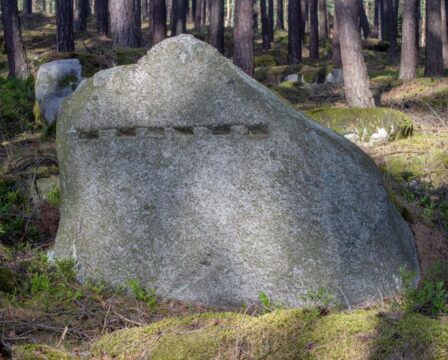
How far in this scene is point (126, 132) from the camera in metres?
4.36

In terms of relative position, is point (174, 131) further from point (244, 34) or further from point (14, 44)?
point (14, 44)

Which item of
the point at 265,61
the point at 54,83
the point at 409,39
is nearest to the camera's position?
the point at 54,83

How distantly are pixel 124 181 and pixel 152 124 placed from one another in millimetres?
500

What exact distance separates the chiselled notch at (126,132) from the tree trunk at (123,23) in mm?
9770

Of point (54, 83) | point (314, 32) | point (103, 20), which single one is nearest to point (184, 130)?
point (54, 83)

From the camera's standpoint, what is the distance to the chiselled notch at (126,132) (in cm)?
434

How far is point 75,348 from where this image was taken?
3.02 metres

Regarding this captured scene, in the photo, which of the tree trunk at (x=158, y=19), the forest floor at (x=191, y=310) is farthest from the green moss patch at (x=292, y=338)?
the tree trunk at (x=158, y=19)

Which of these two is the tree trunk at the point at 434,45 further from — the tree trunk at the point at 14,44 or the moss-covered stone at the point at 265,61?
the tree trunk at the point at 14,44

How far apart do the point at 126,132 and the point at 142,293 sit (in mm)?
1255

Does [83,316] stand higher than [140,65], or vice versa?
[140,65]

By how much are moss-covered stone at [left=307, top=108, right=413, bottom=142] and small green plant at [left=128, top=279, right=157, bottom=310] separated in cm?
465

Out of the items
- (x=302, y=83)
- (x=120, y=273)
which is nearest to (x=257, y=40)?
(x=302, y=83)

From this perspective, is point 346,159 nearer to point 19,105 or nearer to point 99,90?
point 99,90
